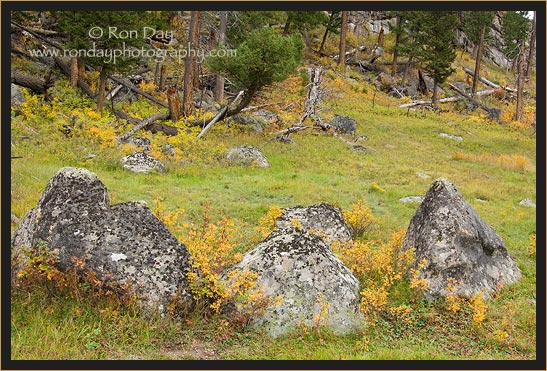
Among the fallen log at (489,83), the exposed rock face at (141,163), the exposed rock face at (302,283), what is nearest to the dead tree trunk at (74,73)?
the exposed rock face at (141,163)

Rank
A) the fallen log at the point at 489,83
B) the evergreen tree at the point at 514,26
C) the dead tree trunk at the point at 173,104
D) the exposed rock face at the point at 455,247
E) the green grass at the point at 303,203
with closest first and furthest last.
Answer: the green grass at the point at 303,203 → the exposed rock face at the point at 455,247 → the dead tree trunk at the point at 173,104 → the fallen log at the point at 489,83 → the evergreen tree at the point at 514,26

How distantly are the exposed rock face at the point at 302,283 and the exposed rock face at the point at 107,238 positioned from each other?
109 cm

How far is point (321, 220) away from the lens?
966 centimetres

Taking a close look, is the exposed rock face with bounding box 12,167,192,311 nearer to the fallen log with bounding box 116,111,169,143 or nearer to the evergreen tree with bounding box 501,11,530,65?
the fallen log with bounding box 116,111,169,143

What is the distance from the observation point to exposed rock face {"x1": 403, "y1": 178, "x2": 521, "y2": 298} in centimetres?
784

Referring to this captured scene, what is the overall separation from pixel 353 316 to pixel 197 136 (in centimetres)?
1523

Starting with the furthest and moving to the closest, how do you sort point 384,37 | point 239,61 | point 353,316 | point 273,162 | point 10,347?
point 384,37 < point 239,61 < point 273,162 < point 353,316 < point 10,347

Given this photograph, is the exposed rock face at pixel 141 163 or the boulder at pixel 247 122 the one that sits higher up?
the boulder at pixel 247 122

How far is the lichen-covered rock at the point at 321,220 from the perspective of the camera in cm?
949

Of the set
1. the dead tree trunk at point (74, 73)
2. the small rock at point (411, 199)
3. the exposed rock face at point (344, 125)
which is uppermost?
the dead tree trunk at point (74, 73)

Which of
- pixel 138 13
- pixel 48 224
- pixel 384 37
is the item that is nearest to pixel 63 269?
pixel 48 224

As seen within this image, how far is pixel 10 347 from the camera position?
17.0 ft

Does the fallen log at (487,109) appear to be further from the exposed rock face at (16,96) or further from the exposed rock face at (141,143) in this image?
the exposed rock face at (16,96)

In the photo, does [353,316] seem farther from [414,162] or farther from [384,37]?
[384,37]
